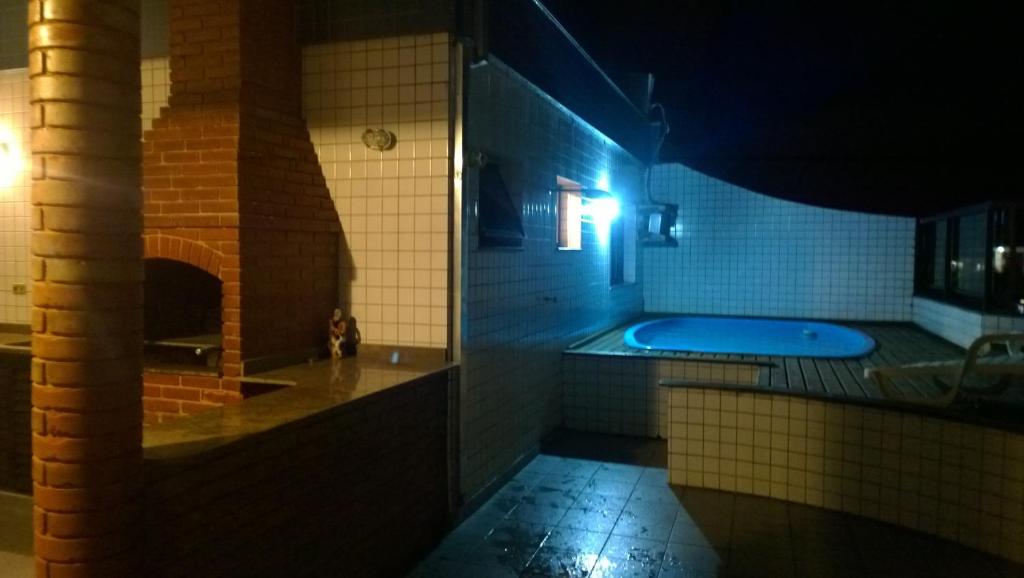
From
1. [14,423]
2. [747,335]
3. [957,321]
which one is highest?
[957,321]

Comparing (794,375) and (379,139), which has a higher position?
(379,139)

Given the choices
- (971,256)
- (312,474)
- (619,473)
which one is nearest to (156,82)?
(312,474)

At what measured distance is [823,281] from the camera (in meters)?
9.90

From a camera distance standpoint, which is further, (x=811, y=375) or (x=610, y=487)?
(x=811, y=375)

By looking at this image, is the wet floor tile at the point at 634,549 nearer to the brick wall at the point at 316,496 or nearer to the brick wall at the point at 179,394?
the brick wall at the point at 316,496

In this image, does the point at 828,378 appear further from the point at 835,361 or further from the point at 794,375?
the point at 835,361

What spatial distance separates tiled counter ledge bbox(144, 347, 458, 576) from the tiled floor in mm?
436

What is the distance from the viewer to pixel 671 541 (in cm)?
420

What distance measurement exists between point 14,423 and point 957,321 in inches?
338

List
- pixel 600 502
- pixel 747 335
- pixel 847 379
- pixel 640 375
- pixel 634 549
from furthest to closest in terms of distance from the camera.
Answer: pixel 747 335 → pixel 640 375 → pixel 847 379 → pixel 600 502 → pixel 634 549

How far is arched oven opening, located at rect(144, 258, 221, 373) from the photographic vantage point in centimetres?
461

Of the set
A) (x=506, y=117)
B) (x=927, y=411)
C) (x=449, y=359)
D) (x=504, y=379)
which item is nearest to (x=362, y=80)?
(x=506, y=117)

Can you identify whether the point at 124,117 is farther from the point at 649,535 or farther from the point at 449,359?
the point at 649,535

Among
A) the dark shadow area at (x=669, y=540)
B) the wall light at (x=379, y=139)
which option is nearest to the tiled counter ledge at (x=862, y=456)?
the dark shadow area at (x=669, y=540)
